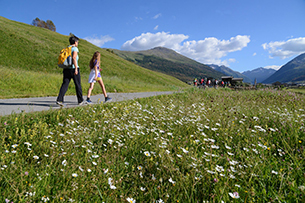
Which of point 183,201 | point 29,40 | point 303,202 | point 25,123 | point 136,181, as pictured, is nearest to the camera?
point 303,202

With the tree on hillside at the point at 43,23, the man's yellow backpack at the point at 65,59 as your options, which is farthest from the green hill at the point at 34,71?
the tree on hillside at the point at 43,23

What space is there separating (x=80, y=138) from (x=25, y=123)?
162cm

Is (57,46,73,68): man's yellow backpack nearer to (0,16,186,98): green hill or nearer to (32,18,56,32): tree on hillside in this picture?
(0,16,186,98): green hill

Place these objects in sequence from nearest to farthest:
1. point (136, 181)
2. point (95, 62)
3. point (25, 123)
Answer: point (136, 181), point (25, 123), point (95, 62)

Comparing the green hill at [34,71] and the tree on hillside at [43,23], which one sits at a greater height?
the tree on hillside at [43,23]

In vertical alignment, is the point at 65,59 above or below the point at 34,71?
below

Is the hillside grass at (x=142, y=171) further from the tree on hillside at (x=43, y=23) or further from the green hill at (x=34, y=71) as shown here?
the tree on hillside at (x=43, y=23)

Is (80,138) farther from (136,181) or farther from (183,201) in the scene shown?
(183,201)

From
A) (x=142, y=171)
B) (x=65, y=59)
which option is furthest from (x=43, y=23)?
(x=142, y=171)

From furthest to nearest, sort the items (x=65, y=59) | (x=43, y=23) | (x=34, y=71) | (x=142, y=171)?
(x=43, y=23) < (x=34, y=71) < (x=65, y=59) < (x=142, y=171)

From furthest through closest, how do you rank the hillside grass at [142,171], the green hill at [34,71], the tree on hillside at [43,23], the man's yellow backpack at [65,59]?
1. the tree on hillside at [43,23]
2. the green hill at [34,71]
3. the man's yellow backpack at [65,59]
4. the hillside grass at [142,171]

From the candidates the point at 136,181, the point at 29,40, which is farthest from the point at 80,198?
the point at 29,40

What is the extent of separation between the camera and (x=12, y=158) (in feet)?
8.70

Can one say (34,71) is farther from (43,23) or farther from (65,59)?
(43,23)
